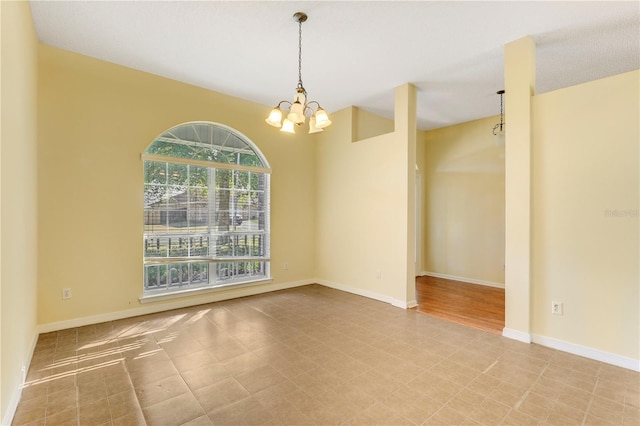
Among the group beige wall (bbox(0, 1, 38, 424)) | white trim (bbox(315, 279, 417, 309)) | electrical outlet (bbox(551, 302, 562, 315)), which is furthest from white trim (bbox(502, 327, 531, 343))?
beige wall (bbox(0, 1, 38, 424))

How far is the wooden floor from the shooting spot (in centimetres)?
360

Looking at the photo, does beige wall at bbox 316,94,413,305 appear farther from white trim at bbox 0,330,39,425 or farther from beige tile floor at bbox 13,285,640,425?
white trim at bbox 0,330,39,425

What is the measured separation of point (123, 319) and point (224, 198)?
6.46 feet

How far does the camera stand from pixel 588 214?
106 inches

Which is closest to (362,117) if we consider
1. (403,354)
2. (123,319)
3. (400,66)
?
(400,66)

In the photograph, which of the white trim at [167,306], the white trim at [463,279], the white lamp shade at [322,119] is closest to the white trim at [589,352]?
the white trim at [463,279]

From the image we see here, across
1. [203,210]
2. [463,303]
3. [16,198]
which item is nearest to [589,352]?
[463,303]

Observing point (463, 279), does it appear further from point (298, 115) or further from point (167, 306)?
point (167, 306)

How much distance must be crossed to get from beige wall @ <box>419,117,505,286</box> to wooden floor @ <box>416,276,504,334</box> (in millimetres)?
406

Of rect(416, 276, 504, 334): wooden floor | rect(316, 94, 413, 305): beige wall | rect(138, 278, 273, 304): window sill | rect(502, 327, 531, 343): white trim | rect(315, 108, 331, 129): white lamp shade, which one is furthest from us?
rect(316, 94, 413, 305): beige wall

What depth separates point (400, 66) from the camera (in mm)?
3602

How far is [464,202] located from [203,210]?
4.61 meters

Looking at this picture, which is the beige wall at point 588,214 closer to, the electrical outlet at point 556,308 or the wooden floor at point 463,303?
the electrical outlet at point 556,308

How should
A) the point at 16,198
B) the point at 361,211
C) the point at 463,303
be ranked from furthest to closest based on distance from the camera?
the point at 361,211
the point at 463,303
the point at 16,198
